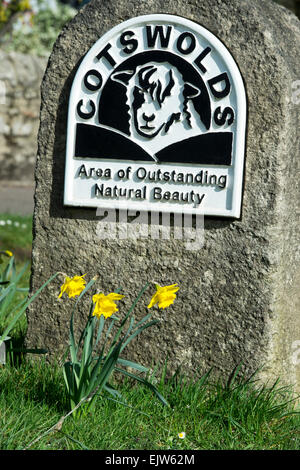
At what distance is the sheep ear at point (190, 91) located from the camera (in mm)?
2549

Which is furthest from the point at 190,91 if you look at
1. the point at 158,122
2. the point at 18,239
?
the point at 18,239

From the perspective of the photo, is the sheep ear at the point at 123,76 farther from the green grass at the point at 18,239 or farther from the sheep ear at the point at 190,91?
the green grass at the point at 18,239

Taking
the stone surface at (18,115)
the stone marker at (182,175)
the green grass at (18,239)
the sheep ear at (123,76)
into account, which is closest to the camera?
the stone marker at (182,175)

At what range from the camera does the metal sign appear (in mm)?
2514

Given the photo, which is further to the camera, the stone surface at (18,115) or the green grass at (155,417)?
the stone surface at (18,115)

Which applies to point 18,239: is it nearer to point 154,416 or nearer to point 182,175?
point 182,175

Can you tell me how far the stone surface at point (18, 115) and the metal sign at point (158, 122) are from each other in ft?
20.6

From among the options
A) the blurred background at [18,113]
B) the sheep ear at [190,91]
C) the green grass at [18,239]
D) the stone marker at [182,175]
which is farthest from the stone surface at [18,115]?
the sheep ear at [190,91]

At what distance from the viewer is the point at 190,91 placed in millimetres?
2559

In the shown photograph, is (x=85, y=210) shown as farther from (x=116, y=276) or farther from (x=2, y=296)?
(x=2, y=296)

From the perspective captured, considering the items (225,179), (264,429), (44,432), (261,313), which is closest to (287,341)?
(261,313)

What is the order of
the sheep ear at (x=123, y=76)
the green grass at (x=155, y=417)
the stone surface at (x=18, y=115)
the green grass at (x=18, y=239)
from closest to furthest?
the green grass at (x=155, y=417) → the sheep ear at (x=123, y=76) → the green grass at (x=18, y=239) → the stone surface at (x=18, y=115)

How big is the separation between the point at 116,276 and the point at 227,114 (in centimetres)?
79

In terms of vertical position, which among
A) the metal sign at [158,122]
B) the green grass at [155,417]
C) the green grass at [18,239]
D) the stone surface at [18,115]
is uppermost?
the stone surface at [18,115]
